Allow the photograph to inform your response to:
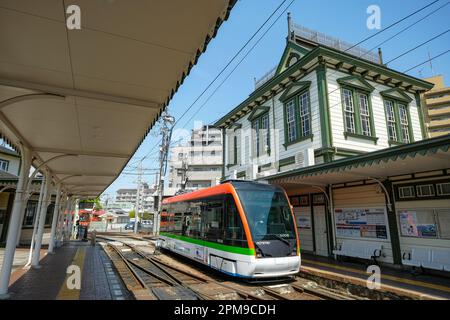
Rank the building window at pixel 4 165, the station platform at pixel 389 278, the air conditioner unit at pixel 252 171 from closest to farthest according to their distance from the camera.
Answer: the station platform at pixel 389 278 < the air conditioner unit at pixel 252 171 < the building window at pixel 4 165

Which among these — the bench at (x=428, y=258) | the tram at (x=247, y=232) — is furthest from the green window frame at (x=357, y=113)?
the tram at (x=247, y=232)

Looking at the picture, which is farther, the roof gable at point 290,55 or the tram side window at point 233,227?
the roof gable at point 290,55

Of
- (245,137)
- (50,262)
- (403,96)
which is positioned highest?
(403,96)

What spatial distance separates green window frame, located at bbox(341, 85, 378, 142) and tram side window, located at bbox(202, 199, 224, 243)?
778 cm

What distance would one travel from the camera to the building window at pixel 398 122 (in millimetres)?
14711

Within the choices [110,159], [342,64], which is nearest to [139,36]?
[110,159]

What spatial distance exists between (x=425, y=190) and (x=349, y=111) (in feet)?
19.1

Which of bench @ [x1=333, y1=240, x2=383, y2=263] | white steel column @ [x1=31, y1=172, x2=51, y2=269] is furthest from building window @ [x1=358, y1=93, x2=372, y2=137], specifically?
white steel column @ [x1=31, y1=172, x2=51, y2=269]

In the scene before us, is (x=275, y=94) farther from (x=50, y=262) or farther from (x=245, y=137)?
(x=50, y=262)

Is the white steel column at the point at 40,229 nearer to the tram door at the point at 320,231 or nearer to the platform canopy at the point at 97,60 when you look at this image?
the platform canopy at the point at 97,60

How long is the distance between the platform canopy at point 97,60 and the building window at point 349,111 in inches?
419

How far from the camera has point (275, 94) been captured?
53.9 ft
